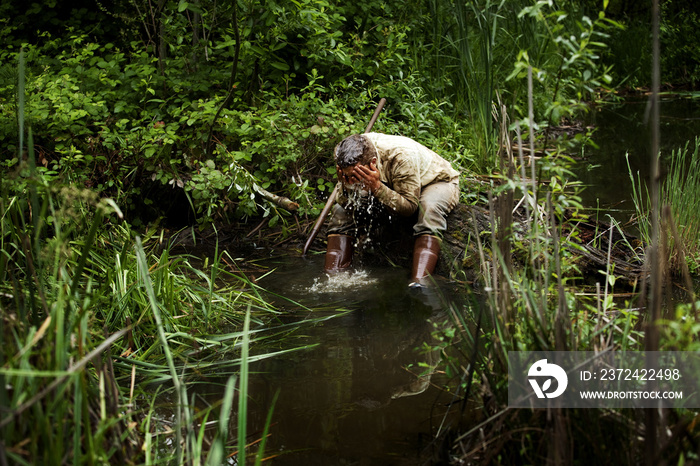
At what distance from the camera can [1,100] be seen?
534 cm

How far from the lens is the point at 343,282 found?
443cm

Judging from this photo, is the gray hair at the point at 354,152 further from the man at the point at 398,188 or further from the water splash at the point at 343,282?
the water splash at the point at 343,282

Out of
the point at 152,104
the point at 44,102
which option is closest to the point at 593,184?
the point at 152,104

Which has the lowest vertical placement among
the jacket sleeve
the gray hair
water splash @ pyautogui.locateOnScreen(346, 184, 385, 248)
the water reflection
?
the water reflection

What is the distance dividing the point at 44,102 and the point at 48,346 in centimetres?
431

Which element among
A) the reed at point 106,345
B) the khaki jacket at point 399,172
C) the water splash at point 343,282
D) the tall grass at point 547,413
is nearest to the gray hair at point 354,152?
the khaki jacket at point 399,172

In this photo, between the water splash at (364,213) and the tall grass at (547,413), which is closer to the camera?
the tall grass at (547,413)

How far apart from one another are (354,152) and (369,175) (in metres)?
0.19

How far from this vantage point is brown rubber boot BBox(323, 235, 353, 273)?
15.4ft

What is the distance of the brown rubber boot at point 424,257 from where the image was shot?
14.2 feet

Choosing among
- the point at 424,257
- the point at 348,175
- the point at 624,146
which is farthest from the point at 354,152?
the point at 624,146

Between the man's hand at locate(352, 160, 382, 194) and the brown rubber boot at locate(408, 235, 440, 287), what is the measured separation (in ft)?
1.82

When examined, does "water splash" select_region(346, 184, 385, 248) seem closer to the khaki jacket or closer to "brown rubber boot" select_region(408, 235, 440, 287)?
the khaki jacket

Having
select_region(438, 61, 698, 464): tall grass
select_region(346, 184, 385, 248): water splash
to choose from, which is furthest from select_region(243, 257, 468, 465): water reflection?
select_region(346, 184, 385, 248): water splash
